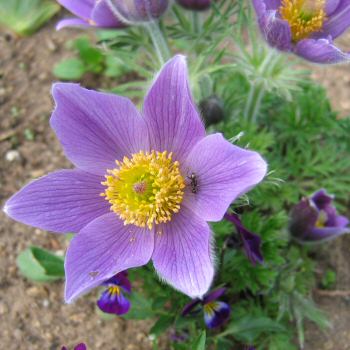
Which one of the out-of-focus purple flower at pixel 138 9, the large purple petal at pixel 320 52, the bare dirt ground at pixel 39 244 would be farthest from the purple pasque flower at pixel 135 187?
the bare dirt ground at pixel 39 244

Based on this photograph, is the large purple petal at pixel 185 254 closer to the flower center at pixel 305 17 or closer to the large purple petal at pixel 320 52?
the large purple petal at pixel 320 52

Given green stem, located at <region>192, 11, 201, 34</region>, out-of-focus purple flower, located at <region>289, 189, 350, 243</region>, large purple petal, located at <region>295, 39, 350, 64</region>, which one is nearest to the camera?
large purple petal, located at <region>295, 39, 350, 64</region>

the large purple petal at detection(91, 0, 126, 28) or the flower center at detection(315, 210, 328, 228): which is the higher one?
the large purple petal at detection(91, 0, 126, 28)

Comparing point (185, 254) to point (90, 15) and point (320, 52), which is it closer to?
point (320, 52)

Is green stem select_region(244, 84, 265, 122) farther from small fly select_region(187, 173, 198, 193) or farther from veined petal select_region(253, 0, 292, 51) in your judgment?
small fly select_region(187, 173, 198, 193)

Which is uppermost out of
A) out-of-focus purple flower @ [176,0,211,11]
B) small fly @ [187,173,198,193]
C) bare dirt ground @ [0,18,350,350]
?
out-of-focus purple flower @ [176,0,211,11]

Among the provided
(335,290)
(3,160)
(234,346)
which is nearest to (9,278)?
(3,160)

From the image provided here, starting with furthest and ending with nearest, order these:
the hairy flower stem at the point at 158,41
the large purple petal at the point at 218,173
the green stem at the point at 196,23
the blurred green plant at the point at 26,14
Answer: the blurred green plant at the point at 26,14 → the green stem at the point at 196,23 → the hairy flower stem at the point at 158,41 → the large purple petal at the point at 218,173

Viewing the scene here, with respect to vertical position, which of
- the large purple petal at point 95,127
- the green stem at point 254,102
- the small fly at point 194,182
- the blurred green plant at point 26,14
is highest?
the large purple petal at point 95,127

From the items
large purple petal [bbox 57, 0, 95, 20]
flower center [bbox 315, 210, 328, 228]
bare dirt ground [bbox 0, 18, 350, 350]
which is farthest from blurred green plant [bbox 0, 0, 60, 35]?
flower center [bbox 315, 210, 328, 228]
